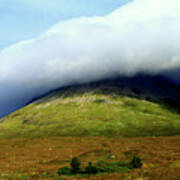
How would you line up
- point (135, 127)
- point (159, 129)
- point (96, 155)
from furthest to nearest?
1. point (135, 127)
2. point (159, 129)
3. point (96, 155)

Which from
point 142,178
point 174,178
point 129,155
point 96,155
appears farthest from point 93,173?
point 96,155

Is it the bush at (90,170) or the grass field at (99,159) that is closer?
the grass field at (99,159)

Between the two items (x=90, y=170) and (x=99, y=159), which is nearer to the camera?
(x=90, y=170)

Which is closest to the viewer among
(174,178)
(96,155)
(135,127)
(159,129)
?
(174,178)

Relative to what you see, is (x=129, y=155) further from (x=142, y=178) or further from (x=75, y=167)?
(x=142, y=178)

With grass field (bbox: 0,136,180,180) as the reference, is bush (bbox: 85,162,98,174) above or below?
above

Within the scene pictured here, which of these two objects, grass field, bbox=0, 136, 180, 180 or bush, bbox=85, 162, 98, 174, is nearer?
grass field, bbox=0, 136, 180, 180

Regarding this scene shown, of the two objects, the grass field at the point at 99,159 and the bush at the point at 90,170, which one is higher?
the bush at the point at 90,170

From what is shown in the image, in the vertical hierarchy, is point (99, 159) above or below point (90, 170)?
below

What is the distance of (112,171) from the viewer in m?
27.8

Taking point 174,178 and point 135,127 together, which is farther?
point 135,127

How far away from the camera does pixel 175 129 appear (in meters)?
185

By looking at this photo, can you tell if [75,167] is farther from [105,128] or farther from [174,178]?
[105,128]

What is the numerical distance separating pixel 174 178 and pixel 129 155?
79.8 feet
